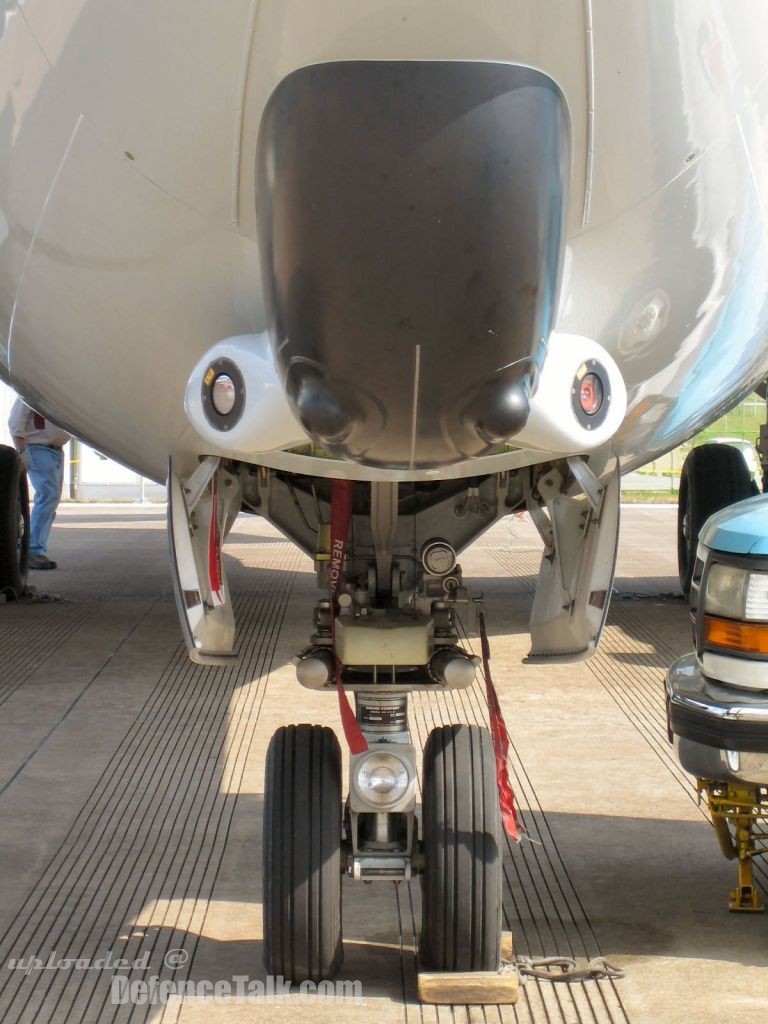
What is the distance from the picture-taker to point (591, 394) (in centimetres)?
271

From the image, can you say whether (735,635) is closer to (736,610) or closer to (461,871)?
(736,610)

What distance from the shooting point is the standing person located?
38.0 feet

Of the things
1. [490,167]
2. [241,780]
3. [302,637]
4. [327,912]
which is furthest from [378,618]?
[302,637]

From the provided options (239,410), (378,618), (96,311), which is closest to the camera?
(239,410)

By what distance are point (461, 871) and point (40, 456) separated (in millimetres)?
9144

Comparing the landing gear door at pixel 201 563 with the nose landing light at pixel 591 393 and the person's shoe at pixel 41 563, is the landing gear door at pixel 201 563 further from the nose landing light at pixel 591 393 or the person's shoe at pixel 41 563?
the person's shoe at pixel 41 563

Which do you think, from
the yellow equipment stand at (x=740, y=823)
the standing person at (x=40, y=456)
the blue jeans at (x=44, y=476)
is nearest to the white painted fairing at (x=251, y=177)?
the yellow equipment stand at (x=740, y=823)

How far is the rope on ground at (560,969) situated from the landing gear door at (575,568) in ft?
2.63

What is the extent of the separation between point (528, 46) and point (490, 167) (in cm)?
24

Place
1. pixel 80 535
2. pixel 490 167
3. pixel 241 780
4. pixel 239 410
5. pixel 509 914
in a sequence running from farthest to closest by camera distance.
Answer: pixel 80 535
pixel 241 780
pixel 509 914
pixel 239 410
pixel 490 167

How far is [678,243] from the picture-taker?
274 cm

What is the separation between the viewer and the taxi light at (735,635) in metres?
3.52

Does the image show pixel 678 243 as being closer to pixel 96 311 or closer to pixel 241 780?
pixel 96 311

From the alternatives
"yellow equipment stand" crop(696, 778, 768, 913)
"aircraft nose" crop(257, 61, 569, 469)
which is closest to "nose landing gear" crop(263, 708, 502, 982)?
"yellow equipment stand" crop(696, 778, 768, 913)
